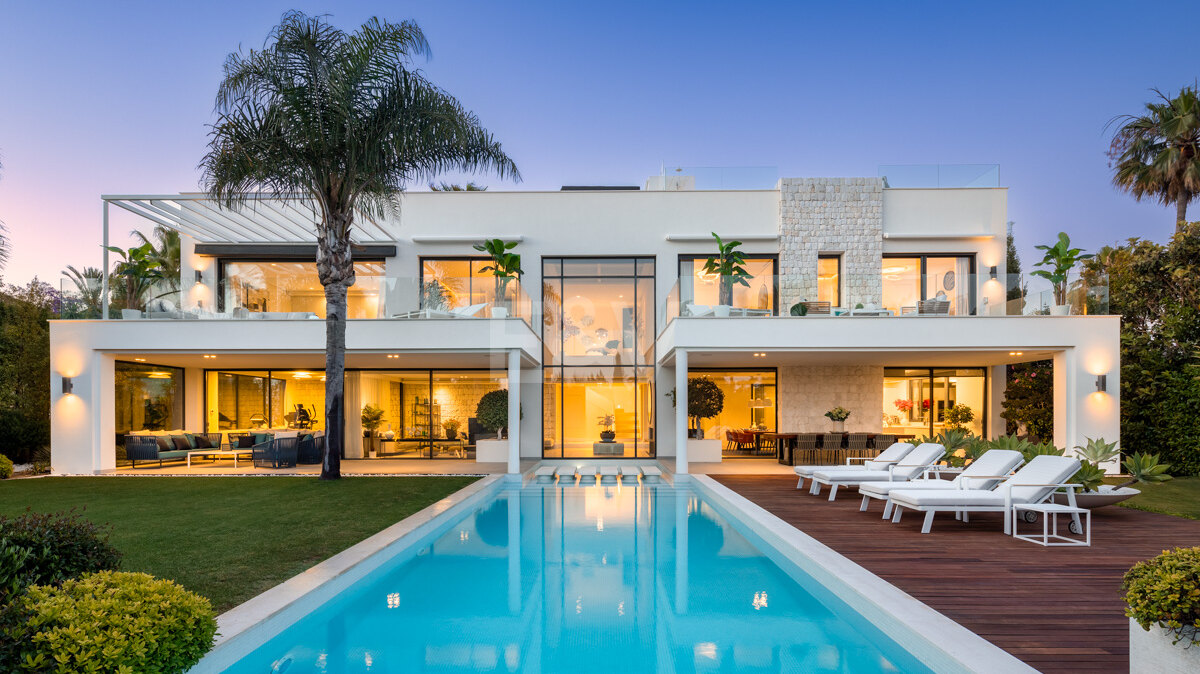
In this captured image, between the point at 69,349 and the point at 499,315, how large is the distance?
9.63 m

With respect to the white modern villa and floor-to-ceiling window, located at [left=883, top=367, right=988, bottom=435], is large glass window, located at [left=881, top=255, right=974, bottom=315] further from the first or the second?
floor-to-ceiling window, located at [left=883, top=367, right=988, bottom=435]

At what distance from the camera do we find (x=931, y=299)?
1462 centimetres

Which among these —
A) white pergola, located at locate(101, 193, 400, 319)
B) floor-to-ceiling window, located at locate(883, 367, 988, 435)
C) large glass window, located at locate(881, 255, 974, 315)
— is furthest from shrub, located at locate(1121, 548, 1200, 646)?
floor-to-ceiling window, located at locate(883, 367, 988, 435)

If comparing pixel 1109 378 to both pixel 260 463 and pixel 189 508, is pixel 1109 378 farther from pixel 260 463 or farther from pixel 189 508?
pixel 260 463

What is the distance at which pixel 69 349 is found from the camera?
14.6 meters

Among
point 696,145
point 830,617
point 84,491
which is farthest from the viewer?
point 696,145

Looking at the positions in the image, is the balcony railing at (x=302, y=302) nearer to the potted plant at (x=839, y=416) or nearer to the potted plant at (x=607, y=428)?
the potted plant at (x=607, y=428)

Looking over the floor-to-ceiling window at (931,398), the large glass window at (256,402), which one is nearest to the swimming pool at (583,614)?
the floor-to-ceiling window at (931,398)

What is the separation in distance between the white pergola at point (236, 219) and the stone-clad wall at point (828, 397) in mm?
11446

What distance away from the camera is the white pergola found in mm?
14125

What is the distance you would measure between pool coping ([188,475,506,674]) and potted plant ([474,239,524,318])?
263 inches

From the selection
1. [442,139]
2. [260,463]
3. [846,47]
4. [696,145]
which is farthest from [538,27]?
[260,463]

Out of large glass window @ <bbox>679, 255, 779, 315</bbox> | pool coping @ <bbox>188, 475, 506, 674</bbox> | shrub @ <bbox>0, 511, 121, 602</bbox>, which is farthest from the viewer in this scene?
large glass window @ <bbox>679, 255, 779, 315</bbox>

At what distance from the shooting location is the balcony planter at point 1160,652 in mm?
2875
